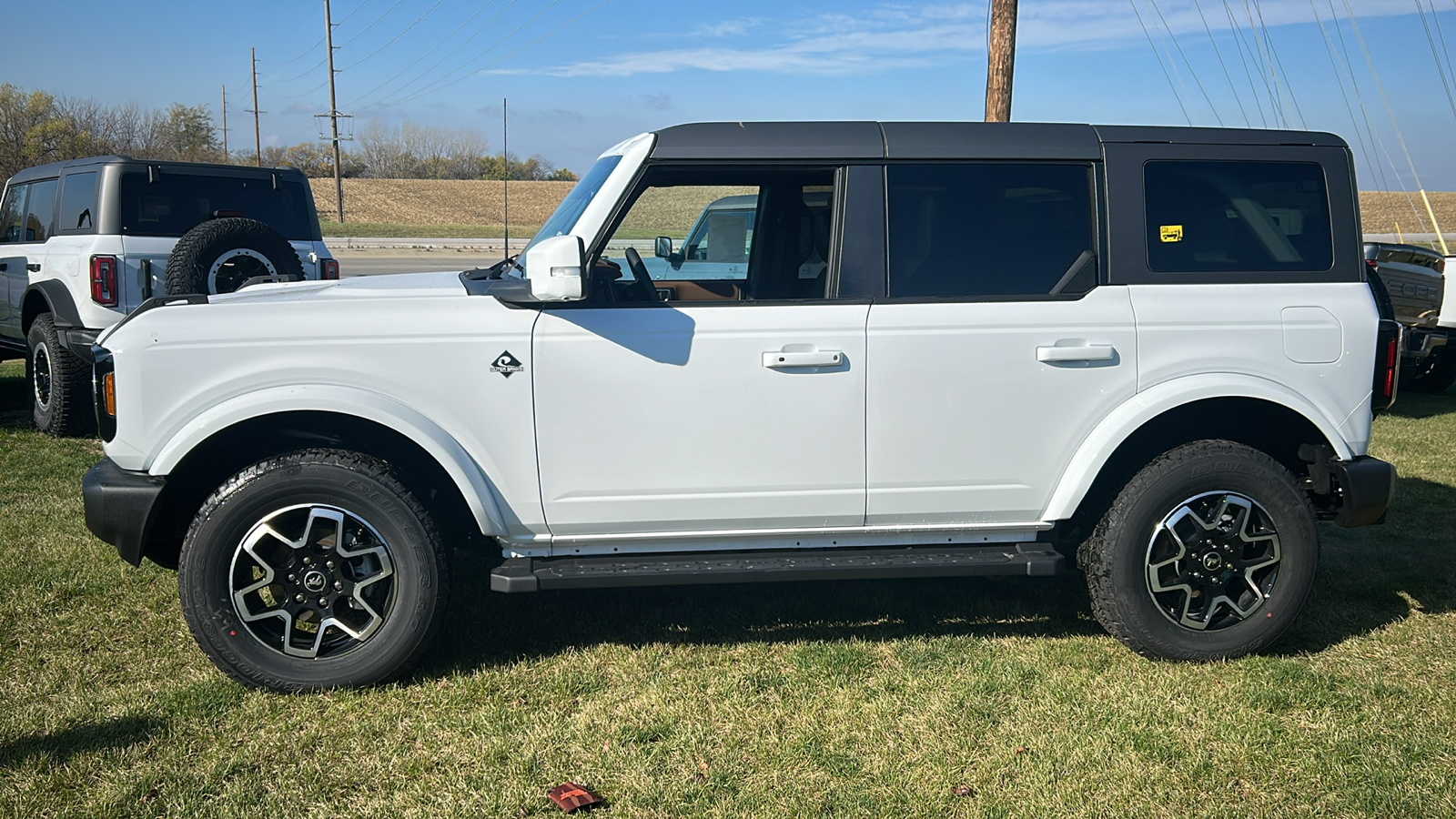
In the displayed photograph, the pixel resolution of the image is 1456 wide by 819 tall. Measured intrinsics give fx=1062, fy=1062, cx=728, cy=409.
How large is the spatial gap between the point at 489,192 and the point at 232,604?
55990 mm

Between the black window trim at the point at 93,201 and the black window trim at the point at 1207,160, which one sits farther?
the black window trim at the point at 93,201

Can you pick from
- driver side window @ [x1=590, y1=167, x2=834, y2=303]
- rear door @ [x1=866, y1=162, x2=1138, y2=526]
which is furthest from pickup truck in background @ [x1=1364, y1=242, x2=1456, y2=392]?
driver side window @ [x1=590, y1=167, x2=834, y2=303]

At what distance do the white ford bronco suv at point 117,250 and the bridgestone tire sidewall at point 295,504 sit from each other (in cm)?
396

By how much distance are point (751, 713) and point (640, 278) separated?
1.75 meters

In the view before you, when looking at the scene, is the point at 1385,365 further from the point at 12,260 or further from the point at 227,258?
the point at 12,260

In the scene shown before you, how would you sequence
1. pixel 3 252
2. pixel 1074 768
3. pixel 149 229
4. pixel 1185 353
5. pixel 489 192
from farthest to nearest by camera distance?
1. pixel 489 192
2. pixel 3 252
3. pixel 149 229
4. pixel 1185 353
5. pixel 1074 768

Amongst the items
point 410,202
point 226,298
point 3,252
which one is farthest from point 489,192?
point 226,298

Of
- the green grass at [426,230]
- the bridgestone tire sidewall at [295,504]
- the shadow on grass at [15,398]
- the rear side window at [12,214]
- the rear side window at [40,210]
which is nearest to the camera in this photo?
the bridgestone tire sidewall at [295,504]

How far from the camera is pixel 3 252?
351 inches

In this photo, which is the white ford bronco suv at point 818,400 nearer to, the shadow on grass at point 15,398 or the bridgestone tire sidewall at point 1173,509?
the bridgestone tire sidewall at point 1173,509

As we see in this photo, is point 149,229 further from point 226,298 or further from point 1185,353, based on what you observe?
point 1185,353

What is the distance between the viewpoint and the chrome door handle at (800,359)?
380 cm

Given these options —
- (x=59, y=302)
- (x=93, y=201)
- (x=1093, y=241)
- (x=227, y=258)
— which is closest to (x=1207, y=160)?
(x=1093, y=241)

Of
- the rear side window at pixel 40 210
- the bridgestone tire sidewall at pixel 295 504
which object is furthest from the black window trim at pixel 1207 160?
the rear side window at pixel 40 210
